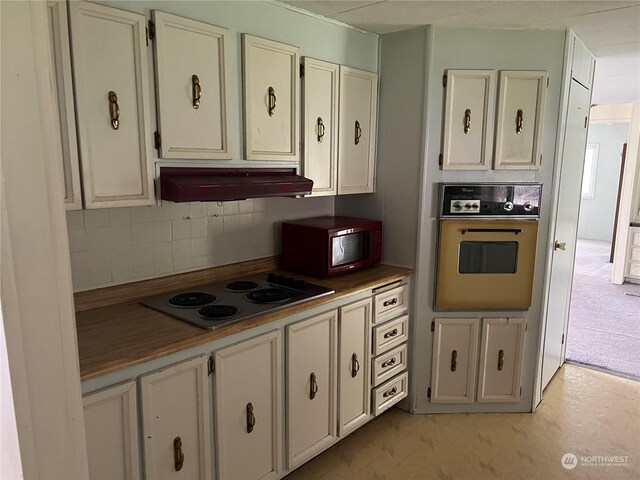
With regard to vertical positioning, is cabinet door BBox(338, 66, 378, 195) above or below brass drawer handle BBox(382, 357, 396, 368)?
above

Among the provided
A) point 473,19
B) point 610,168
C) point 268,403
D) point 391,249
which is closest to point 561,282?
point 391,249

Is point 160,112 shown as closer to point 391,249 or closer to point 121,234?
point 121,234

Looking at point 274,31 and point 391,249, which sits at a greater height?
point 274,31

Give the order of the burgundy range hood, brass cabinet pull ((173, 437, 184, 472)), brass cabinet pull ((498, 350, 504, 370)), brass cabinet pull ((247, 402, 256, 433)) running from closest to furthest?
brass cabinet pull ((173, 437, 184, 472)) → the burgundy range hood → brass cabinet pull ((247, 402, 256, 433)) → brass cabinet pull ((498, 350, 504, 370))

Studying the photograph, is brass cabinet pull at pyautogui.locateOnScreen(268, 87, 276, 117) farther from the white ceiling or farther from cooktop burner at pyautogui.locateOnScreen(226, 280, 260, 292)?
cooktop burner at pyautogui.locateOnScreen(226, 280, 260, 292)

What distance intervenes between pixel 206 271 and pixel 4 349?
190cm

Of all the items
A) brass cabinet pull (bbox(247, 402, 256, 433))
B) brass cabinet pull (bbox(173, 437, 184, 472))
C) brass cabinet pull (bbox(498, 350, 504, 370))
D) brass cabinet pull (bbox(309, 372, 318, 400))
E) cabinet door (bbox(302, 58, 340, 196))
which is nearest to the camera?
brass cabinet pull (bbox(173, 437, 184, 472))

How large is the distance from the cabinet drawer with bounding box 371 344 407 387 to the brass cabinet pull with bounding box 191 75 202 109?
1.66 metres

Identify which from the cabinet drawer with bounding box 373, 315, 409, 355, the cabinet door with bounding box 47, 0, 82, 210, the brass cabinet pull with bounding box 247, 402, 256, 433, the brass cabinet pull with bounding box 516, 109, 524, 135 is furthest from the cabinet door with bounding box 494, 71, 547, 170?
the cabinet door with bounding box 47, 0, 82, 210

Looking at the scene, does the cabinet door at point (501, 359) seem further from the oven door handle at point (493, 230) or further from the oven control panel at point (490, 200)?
the oven control panel at point (490, 200)

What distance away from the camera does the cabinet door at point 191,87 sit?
182 cm

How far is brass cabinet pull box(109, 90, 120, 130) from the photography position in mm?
1682

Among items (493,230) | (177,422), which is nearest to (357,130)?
(493,230)

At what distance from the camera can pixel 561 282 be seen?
3238mm
